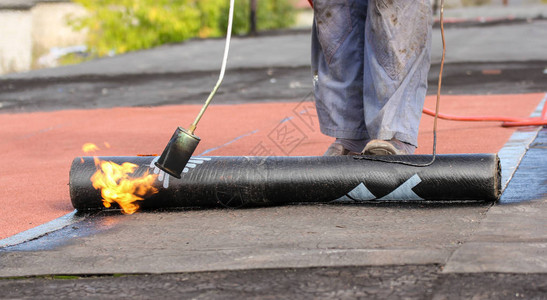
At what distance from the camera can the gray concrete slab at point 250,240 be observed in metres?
2.70

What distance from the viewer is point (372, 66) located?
3.90m

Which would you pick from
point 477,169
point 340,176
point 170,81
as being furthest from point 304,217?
point 170,81

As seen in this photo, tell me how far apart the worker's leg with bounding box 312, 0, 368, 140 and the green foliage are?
23.8 metres

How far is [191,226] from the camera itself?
3.29 metres

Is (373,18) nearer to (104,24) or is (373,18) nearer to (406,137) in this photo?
(406,137)

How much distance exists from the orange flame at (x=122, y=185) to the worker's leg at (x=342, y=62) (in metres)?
0.99

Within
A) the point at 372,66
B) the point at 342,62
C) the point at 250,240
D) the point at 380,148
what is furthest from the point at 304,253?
the point at 342,62

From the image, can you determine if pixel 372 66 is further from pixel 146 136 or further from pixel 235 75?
pixel 235 75

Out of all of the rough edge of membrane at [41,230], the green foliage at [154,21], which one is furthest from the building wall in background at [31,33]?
the rough edge of membrane at [41,230]

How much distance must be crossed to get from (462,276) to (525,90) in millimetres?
6319

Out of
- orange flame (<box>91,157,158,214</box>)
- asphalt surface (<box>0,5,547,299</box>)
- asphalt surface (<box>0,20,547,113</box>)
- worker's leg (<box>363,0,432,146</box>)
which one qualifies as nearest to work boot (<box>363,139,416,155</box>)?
worker's leg (<box>363,0,432,146</box>)

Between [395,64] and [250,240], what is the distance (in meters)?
1.28

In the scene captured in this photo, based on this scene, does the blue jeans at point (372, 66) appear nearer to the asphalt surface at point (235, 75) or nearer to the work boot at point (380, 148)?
the work boot at point (380, 148)

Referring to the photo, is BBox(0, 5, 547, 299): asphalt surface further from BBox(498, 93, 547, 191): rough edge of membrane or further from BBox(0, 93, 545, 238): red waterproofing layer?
BBox(0, 93, 545, 238): red waterproofing layer
